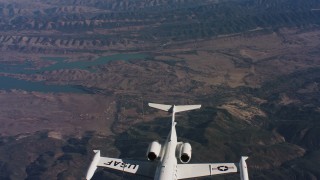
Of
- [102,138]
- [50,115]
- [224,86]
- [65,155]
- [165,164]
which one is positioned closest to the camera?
[165,164]

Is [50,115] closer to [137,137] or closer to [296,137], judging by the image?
[137,137]

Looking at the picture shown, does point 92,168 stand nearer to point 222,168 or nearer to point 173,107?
point 222,168

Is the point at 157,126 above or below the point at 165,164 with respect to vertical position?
below

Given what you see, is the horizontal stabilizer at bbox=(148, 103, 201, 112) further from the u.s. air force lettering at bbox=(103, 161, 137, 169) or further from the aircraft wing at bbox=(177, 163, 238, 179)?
the u.s. air force lettering at bbox=(103, 161, 137, 169)

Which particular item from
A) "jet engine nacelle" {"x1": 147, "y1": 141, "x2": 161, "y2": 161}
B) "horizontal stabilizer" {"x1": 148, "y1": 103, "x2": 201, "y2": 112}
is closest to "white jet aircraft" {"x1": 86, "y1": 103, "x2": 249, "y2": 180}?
"jet engine nacelle" {"x1": 147, "y1": 141, "x2": 161, "y2": 161}

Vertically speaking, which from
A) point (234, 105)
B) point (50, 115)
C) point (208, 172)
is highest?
point (208, 172)

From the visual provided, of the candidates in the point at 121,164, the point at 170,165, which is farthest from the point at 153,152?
the point at 121,164

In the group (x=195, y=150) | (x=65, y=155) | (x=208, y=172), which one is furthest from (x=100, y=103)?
(x=208, y=172)

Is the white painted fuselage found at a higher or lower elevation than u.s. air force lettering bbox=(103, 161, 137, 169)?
higher

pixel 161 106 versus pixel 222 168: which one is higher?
pixel 161 106
